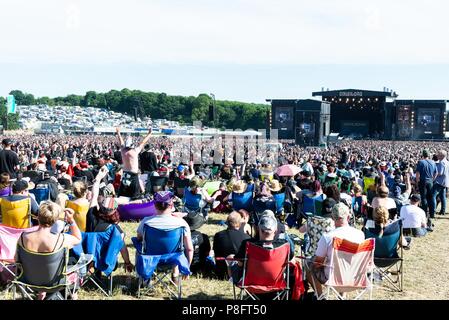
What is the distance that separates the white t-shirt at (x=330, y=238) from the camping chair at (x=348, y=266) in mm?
74

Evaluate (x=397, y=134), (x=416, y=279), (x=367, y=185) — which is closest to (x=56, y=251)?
(x=416, y=279)

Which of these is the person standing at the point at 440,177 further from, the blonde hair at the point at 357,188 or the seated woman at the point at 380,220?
the seated woman at the point at 380,220

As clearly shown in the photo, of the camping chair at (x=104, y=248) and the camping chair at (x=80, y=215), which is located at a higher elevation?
the camping chair at (x=80, y=215)

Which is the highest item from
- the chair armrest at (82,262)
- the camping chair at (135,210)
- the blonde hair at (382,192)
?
the blonde hair at (382,192)

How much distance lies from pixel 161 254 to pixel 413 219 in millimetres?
5497

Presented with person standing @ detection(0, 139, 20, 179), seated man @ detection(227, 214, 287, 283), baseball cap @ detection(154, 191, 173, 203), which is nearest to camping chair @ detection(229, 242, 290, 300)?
seated man @ detection(227, 214, 287, 283)

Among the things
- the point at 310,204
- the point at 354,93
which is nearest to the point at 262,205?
the point at 310,204

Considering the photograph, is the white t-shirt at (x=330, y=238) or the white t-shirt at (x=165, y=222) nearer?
the white t-shirt at (x=330, y=238)

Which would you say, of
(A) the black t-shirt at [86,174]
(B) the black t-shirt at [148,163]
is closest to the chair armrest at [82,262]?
(A) the black t-shirt at [86,174]

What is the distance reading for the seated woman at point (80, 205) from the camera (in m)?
6.48

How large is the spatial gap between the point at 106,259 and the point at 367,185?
832cm

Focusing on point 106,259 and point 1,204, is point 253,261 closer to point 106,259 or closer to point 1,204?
point 106,259

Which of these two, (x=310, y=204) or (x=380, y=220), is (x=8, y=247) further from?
(x=310, y=204)

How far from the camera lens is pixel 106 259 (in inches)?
225
